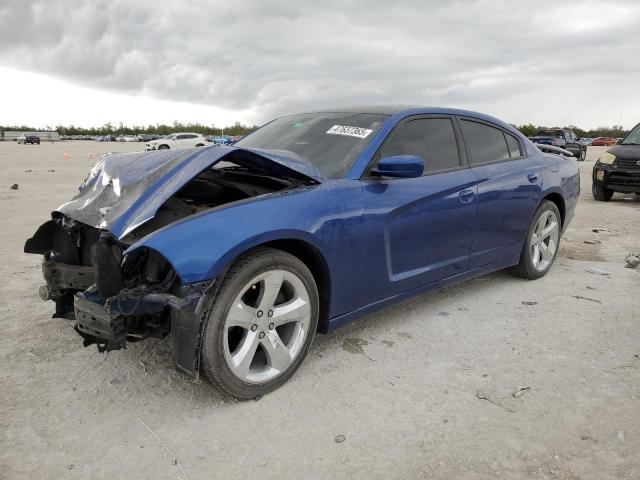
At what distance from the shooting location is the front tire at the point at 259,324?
241 centimetres

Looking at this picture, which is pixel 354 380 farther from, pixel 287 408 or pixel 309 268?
pixel 309 268

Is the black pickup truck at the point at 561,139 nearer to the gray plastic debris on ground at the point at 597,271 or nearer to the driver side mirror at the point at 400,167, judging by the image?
the gray plastic debris on ground at the point at 597,271

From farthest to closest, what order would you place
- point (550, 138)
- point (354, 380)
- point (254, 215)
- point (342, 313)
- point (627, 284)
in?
point (550, 138)
point (627, 284)
point (342, 313)
point (354, 380)
point (254, 215)

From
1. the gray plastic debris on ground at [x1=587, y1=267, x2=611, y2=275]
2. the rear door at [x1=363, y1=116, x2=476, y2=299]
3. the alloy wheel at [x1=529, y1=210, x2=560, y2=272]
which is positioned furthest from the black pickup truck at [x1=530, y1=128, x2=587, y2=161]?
the rear door at [x1=363, y1=116, x2=476, y2=299]

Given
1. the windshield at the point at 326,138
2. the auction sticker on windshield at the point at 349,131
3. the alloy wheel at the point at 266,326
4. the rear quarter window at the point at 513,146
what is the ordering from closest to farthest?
the alloy wheel at the point at 266,326
the windshield at the point at 326,138
the auction sticker on windshield at the point at 349,131
the rear quarter window at the point at 513,146

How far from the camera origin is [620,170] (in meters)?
9.92

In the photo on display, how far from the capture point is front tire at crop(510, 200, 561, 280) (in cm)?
460

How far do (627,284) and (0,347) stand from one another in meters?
5.00

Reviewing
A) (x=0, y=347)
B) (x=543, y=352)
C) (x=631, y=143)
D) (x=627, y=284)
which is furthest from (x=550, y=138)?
(x=0, y=347)

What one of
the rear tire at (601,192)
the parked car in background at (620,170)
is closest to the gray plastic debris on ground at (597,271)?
the parked car in background at (620,170)

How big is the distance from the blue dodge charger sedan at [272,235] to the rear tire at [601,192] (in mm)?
7567

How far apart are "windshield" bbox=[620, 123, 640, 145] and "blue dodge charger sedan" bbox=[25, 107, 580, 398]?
8.06m

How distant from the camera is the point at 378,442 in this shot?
7.48 feet

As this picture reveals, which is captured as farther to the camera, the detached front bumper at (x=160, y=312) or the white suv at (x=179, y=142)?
the white suv at (x=179, y=142)
